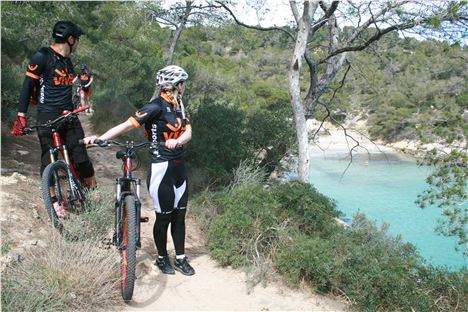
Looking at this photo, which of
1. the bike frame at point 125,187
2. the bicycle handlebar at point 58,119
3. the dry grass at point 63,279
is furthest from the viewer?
the bicycle handlebar at point 58,119

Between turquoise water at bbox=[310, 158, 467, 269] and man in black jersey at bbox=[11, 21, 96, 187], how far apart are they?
417 inches

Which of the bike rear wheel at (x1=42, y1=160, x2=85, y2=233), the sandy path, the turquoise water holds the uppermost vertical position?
the bike rear wheel at (x1=42, y1=160, x2=85, y2=233)

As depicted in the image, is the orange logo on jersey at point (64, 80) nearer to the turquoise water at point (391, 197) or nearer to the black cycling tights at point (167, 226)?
the black cycling tights at point (167, 226)

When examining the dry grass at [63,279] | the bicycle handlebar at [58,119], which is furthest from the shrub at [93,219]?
the bicycle handlebar at [58,119]

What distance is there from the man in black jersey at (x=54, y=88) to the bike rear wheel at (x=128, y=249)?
3.79ft

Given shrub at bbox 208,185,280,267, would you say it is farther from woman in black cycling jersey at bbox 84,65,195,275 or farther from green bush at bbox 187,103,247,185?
green bush at bbox 187,103,247,185

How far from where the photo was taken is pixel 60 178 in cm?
416

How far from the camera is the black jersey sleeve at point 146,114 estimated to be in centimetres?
373

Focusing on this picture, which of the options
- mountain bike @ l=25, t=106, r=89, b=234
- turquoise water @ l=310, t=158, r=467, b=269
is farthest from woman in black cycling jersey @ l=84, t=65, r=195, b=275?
turquoise water @ l=310, t=158, r=467, b=269

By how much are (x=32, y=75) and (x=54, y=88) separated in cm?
24

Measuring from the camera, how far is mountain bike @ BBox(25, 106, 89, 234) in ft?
13.1

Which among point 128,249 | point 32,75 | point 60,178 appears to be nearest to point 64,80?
point 32,75

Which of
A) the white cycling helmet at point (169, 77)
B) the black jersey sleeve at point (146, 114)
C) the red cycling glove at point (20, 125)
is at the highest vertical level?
the white cycling helmet at point (169, 77)

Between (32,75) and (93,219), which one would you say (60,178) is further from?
A: (32,75)
